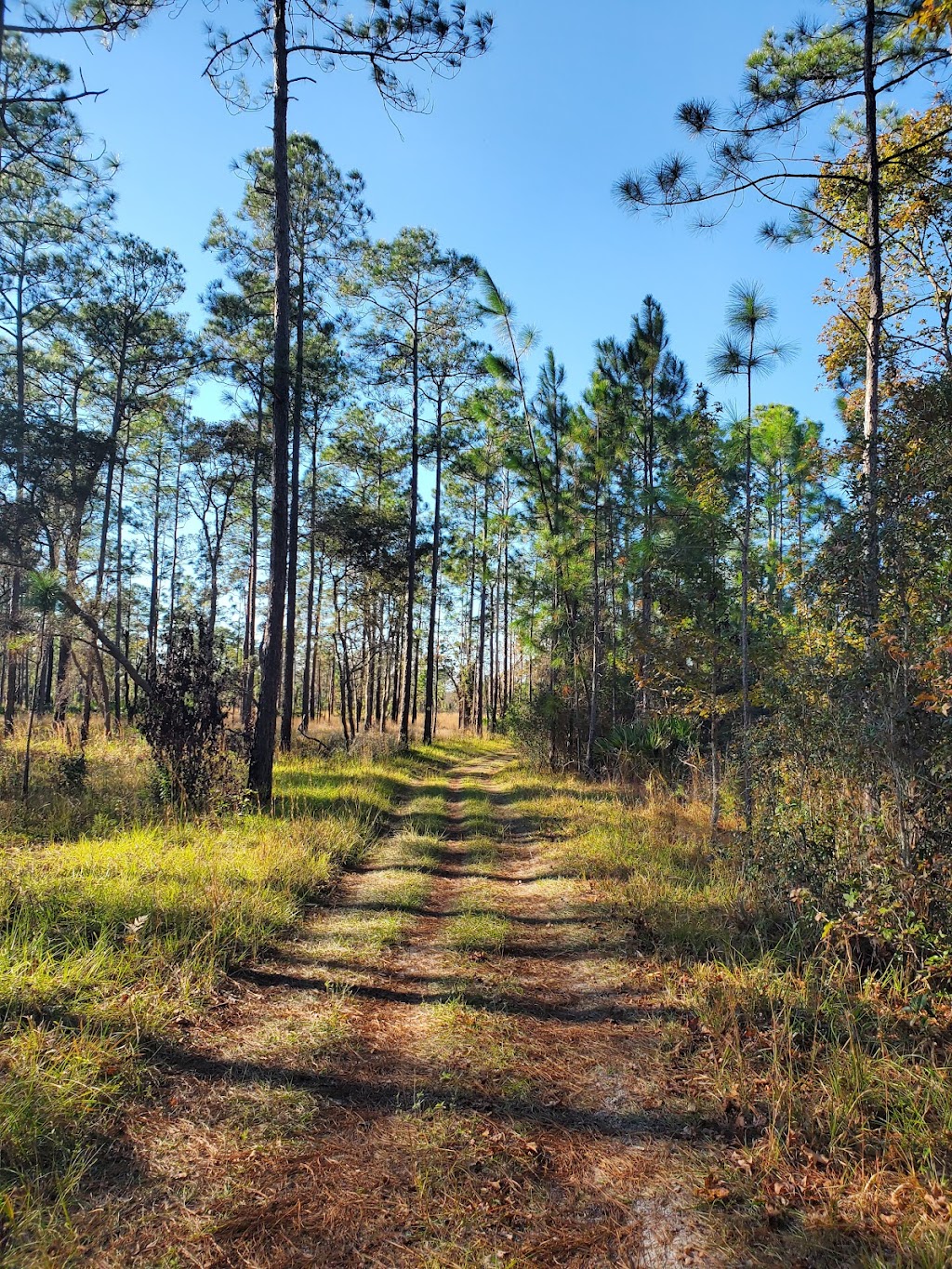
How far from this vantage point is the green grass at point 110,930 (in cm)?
234

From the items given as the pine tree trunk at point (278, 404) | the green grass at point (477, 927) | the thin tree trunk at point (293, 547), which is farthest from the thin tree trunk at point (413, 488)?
the green grass at point (477, 927)

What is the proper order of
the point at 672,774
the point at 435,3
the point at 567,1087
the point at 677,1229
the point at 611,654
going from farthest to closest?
1. the point at 611,654
2. the point at 672,774
3. the point at 435,3
4. the point at 567,1087
5. the point at 677,1229

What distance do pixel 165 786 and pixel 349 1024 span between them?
17.7 ft

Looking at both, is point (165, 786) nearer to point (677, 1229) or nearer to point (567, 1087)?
point (567, 1087)

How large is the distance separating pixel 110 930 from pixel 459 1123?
2693 millimetres

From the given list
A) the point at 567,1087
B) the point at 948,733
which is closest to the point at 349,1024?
the point at 567,1087

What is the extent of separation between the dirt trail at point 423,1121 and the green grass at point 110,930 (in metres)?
0.22

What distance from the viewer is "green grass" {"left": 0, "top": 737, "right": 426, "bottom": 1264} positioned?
2344 mm

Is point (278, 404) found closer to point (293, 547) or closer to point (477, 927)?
point (293, 547)

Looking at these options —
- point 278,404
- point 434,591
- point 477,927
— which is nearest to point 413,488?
point 434,591

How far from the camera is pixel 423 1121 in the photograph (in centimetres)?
258

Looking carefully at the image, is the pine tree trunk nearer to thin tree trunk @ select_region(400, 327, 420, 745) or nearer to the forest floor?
the forest floor

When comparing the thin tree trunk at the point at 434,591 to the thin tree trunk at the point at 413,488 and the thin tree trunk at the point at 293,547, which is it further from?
the thin tree trunk at the point at 293,547

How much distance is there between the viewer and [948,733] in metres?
3.47
